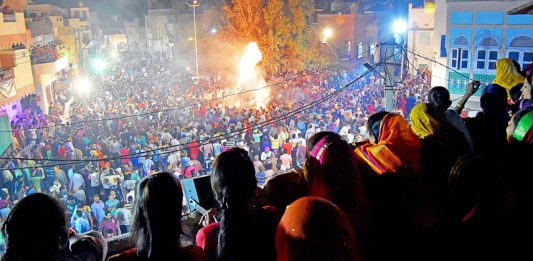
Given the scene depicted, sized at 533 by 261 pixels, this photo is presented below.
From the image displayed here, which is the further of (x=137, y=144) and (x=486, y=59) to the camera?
(x=486, y=59)

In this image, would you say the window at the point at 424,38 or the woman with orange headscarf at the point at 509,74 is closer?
the woman with orange headscarf at the point at 509,74

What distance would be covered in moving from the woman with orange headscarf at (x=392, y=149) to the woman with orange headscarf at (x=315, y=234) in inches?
45.3

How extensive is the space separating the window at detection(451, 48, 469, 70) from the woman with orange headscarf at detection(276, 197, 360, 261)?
1897 cm

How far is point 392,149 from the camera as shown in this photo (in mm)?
3115

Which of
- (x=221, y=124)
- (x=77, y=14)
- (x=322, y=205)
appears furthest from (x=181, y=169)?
(x=77, y=14)

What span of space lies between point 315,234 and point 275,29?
33.6 m

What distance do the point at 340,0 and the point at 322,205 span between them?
4052 centimetres

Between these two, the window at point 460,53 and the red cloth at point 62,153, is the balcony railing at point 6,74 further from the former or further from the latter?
the window at point 460,53

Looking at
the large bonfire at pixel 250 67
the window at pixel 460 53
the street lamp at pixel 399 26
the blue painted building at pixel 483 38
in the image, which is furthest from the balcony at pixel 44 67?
the street lamp at pixel 399 26

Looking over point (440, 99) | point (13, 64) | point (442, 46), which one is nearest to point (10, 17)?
point (13, 64)

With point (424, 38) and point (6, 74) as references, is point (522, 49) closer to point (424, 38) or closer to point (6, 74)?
point (424, 38)

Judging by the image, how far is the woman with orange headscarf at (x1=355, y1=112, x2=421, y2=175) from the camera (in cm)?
308

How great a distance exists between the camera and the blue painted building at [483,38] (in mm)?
17469

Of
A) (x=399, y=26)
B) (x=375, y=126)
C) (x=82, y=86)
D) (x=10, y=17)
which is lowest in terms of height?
(x=82, y=86)
